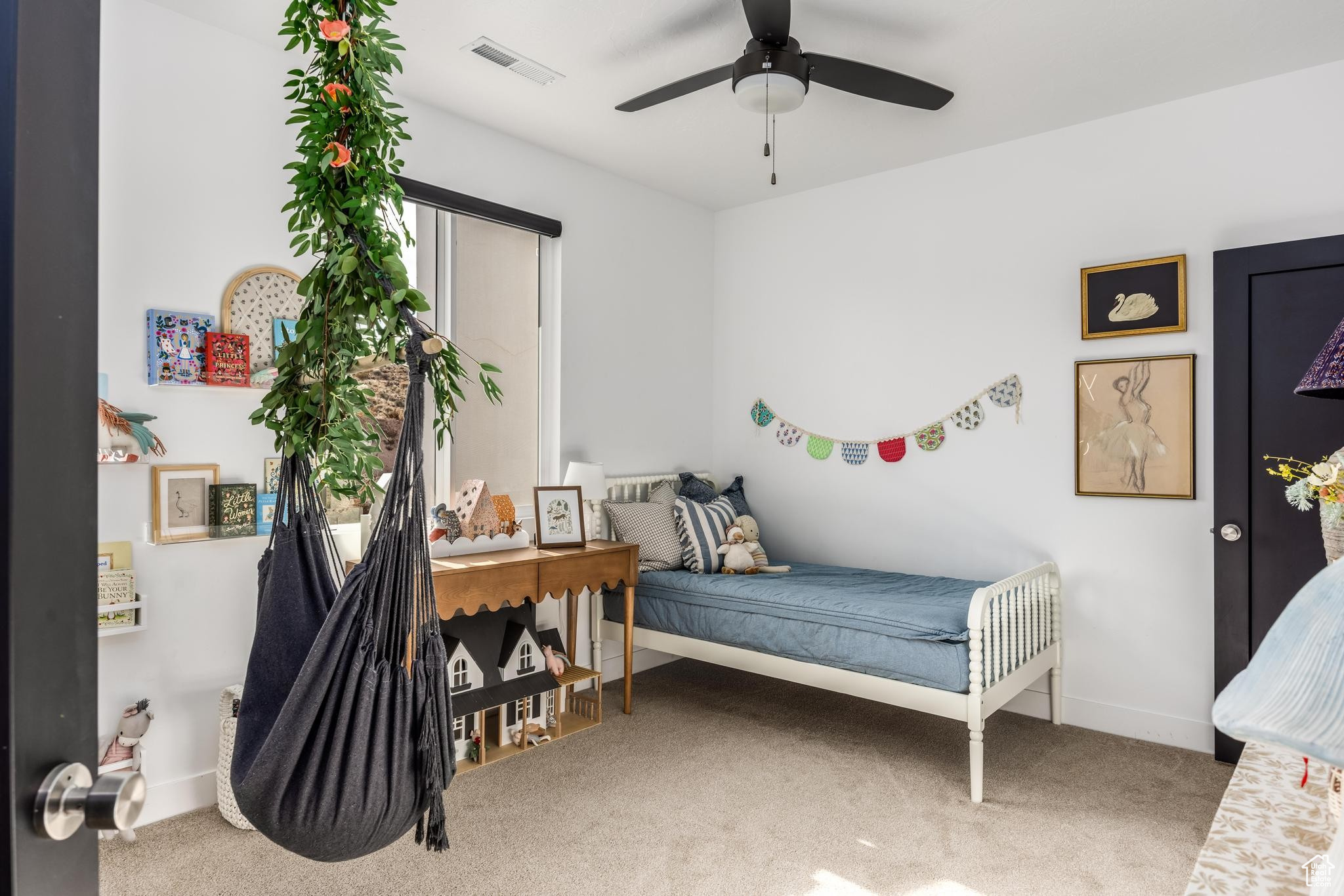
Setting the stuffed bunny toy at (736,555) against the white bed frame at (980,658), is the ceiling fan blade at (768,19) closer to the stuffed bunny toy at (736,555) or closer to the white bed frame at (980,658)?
the white bed frame at (980,658)

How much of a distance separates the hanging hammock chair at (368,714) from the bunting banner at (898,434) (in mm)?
2890

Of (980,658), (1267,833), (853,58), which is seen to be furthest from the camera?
(853,58)

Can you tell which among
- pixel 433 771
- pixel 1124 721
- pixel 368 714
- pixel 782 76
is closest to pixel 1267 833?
pixel 433 771

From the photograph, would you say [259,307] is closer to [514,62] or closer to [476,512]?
[476,512]

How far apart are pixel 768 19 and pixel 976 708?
2338mm

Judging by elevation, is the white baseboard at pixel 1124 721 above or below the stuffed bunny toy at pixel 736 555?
below

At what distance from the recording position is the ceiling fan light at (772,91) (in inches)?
95.1

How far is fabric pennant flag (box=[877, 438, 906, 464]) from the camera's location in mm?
3984

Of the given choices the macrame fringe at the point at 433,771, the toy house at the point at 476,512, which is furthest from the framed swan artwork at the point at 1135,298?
the macrame fringe at the point at 433,771

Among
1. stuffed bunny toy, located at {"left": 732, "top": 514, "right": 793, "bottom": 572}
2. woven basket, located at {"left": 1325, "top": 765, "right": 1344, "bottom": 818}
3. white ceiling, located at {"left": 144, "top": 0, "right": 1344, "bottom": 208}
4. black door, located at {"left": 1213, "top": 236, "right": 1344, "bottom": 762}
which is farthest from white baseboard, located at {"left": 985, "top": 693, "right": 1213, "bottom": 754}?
white ceiling, located at {"left": 144, "top": 0, "right": 1344, "bottom": 208}

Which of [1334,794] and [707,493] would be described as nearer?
[1334,794]

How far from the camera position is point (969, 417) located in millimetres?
3766

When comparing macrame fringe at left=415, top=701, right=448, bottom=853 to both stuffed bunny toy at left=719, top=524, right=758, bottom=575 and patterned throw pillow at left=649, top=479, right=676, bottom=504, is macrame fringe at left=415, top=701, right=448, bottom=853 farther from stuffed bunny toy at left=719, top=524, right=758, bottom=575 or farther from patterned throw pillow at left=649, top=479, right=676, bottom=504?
patterned throw pillow at left=649, top=479, right=676, bottom=504

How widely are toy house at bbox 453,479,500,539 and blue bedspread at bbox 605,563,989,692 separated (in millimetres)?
862
